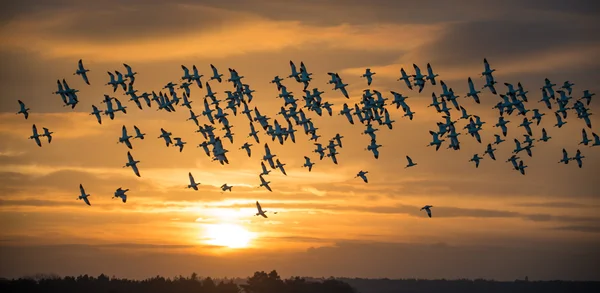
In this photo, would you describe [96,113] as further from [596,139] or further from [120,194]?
[596,139]

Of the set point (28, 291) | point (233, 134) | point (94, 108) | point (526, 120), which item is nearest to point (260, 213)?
point (233, 134)

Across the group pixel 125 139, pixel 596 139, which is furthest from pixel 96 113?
pixel 596 139

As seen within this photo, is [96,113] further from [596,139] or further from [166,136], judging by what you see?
[596,139]

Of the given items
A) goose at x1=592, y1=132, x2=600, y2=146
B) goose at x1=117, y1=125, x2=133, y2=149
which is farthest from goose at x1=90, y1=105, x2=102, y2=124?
goose at x1=592, y1=132, x2=600, y2=146

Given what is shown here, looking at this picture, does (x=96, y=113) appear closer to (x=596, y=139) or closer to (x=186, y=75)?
(x=186, y=75)

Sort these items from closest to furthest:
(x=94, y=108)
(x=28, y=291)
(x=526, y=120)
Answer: (x=94, y=108) → (x=526, y=120) → (x=28, y=291)

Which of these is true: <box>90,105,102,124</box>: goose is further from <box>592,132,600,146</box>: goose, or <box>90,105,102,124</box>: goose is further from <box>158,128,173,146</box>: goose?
<box>592,132,600,146</box>: goose

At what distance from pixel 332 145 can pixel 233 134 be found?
1362cm

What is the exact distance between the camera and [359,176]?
148 m

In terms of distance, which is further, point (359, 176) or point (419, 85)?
point (359, 176)

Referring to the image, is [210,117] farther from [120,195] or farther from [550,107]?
[550,107]

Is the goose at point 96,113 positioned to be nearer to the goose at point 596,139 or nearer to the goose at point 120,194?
the goose at point 120,194

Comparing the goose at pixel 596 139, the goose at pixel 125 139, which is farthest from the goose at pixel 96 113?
the goose at pixel 596 139

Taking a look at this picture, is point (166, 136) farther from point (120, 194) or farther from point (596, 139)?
point (596, 139)
